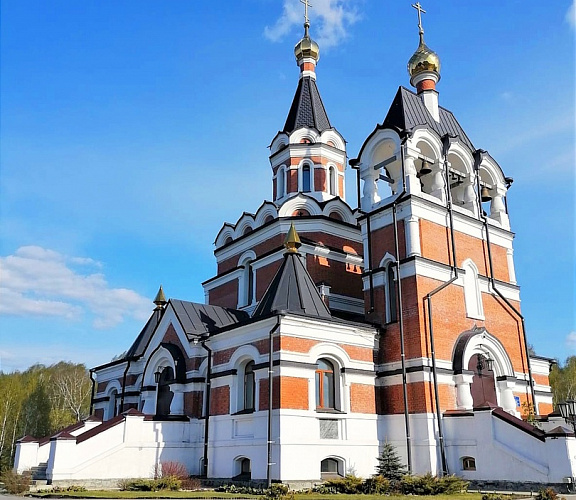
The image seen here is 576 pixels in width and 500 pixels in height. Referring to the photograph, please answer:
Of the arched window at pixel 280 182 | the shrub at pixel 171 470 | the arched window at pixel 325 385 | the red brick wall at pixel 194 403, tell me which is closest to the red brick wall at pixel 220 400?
the red brick wall at pixel 194 403

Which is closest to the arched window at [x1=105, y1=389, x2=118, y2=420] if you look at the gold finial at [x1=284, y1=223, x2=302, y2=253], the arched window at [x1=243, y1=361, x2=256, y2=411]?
the arched window at [x1=243, y1=361, x2=256, y2=411]

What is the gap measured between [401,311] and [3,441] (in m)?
28.7

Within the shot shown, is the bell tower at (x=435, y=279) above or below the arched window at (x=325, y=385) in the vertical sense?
above

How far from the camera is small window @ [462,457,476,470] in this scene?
13514 mm

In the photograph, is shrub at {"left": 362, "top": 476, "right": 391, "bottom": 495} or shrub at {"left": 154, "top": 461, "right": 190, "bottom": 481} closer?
shrub at {"left": 362, "top": 476, "right": 391, "bottom": 495}

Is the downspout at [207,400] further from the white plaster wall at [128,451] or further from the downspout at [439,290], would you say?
the downspout at [439,290]

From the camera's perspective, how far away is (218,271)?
22297 millimetres

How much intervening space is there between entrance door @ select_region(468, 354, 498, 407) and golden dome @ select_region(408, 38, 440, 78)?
32.6 feet

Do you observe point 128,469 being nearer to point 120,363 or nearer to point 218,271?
point 120,363

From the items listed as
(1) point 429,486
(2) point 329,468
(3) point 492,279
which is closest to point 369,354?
(2) point 329,468

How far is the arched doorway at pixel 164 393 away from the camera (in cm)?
1681

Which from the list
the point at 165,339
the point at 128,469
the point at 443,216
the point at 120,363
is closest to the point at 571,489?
the point at 443,216

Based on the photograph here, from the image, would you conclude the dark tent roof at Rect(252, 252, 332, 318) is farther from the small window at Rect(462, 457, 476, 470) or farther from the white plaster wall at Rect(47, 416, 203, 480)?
the small window at Rect(462, 457, 476, 470)

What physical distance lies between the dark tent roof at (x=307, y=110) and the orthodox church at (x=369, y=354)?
12.1 feet
